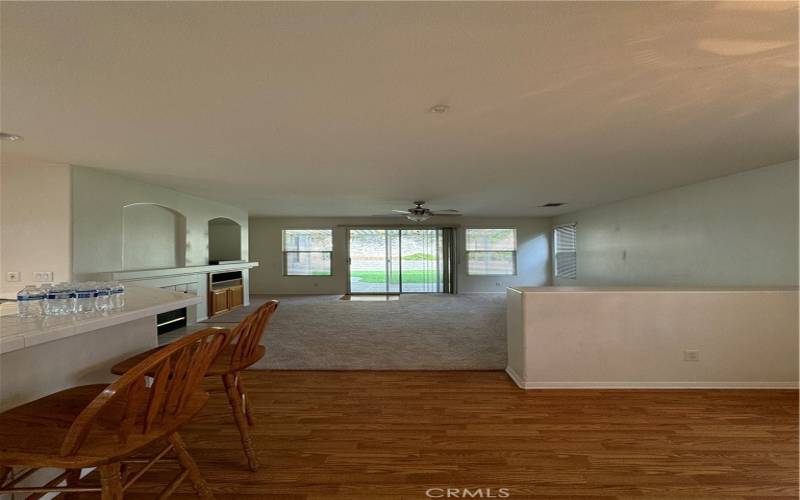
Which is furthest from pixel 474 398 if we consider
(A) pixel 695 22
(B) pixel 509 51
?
(A) pixel 695 22

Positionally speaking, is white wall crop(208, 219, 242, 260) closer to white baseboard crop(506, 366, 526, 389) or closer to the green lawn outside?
the green lawn outside

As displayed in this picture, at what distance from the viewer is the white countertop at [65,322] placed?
47.1 inches

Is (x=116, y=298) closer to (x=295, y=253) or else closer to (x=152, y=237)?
(x=152, y=237)

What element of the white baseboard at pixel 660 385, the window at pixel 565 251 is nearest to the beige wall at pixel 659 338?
the white baseboard at pixel 660 385

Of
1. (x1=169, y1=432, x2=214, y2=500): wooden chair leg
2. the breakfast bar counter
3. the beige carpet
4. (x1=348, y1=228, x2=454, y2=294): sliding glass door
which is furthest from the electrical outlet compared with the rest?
(x1=348, y1=228, x2=454, y2=294): sliding glass door

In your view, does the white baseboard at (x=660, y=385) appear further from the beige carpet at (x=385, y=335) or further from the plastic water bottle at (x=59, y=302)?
the plastic water bottle at (x=59, y=302)

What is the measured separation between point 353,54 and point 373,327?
14.7 ft

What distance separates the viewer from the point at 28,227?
4.09m

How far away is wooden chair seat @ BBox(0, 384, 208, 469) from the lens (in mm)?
1041

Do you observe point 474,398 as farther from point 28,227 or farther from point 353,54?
point 28,227

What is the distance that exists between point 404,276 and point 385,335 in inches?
210

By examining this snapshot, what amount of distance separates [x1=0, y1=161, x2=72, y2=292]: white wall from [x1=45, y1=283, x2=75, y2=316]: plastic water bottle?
128 inches

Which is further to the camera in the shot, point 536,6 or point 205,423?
point 205,423
